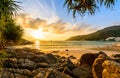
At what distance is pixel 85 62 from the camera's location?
52.7 ft

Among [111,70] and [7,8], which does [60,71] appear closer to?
[111,70]

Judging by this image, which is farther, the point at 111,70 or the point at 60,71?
the point at 60,71

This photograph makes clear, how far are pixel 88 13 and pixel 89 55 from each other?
592cm

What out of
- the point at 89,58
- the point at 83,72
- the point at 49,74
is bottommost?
the point at 83,72

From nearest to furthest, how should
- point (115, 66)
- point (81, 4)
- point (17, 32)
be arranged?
1. point (81, 4)
2. point (115, 66)
3. point (17, 32)

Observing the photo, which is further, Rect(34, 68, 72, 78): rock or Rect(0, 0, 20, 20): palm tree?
Rect(34, 68, 72, 78): rock

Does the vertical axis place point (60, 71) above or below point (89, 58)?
below

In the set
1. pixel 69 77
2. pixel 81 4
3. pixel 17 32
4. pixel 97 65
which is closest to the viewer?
pixel 81 4

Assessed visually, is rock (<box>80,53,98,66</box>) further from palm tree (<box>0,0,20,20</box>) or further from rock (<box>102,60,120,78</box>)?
palm tree (<box>0,0,20,20</box>)

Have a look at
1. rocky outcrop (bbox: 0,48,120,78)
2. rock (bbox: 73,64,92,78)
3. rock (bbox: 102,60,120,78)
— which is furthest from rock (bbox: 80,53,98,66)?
rock (bbox: 102,60,120,78)

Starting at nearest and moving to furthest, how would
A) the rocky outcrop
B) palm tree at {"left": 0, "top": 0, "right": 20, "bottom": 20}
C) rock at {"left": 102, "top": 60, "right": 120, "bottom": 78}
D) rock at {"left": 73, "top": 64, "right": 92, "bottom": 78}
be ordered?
palm tree at {"left": 0, "top": 0, "right": 20, "bottom": 20}, rock at {"left": 102, "top": 60, "right": 120, "bottom": 78}, the rocky outcrop, rock at {"left": 73, "top": 64, "right": 92, "bottom": 78}

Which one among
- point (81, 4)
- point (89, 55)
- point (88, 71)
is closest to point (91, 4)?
point (81, 4)

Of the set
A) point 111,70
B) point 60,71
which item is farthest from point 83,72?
point 111,70

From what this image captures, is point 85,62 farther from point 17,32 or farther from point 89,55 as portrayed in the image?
point 17,32
